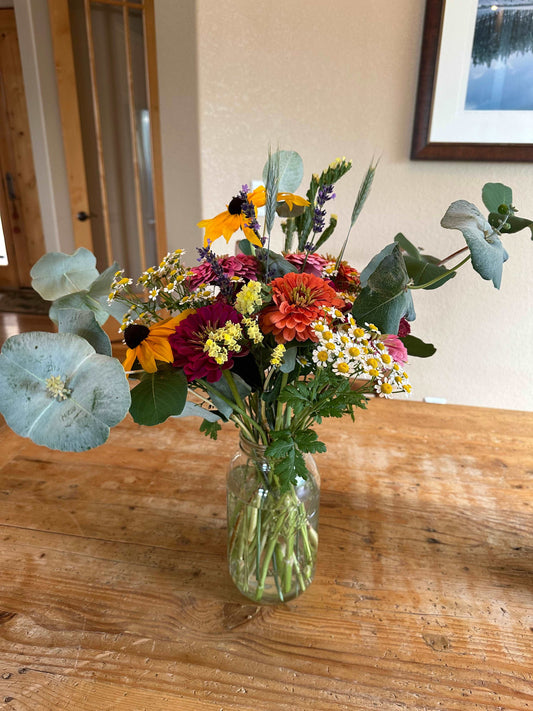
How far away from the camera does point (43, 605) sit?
65 centimetres

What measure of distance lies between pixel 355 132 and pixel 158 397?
1.70m

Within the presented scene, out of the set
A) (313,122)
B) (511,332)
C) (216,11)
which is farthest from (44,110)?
(511,332)

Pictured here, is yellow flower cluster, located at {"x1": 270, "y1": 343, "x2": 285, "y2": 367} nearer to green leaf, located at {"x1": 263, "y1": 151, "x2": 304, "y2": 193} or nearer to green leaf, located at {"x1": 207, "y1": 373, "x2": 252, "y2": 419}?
green leaf, located at {"x1": 207, "y1": 373, "x2": 252, "y2": 419}

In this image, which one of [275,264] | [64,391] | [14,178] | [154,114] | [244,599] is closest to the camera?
[64,391]

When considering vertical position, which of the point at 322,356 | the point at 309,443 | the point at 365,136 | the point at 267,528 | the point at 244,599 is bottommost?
the point at 244,599

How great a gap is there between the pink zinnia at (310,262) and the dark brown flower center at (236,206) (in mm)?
90

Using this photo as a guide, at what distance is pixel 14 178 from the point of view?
4.63 metres

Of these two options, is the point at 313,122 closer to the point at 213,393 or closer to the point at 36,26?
the point at 213,393

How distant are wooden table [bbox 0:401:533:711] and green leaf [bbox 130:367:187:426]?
0.31 meters

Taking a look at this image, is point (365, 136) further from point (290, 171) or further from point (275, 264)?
point (275, 264)

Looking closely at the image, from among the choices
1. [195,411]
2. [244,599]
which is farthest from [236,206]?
[244,599]

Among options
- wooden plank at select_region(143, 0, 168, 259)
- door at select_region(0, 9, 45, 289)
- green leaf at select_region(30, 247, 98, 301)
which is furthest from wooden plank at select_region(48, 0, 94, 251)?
green leaf at select_region(30, 247, 98, 301)

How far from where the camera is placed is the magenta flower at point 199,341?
474 millimetres

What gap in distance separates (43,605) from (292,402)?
0.44 metres
